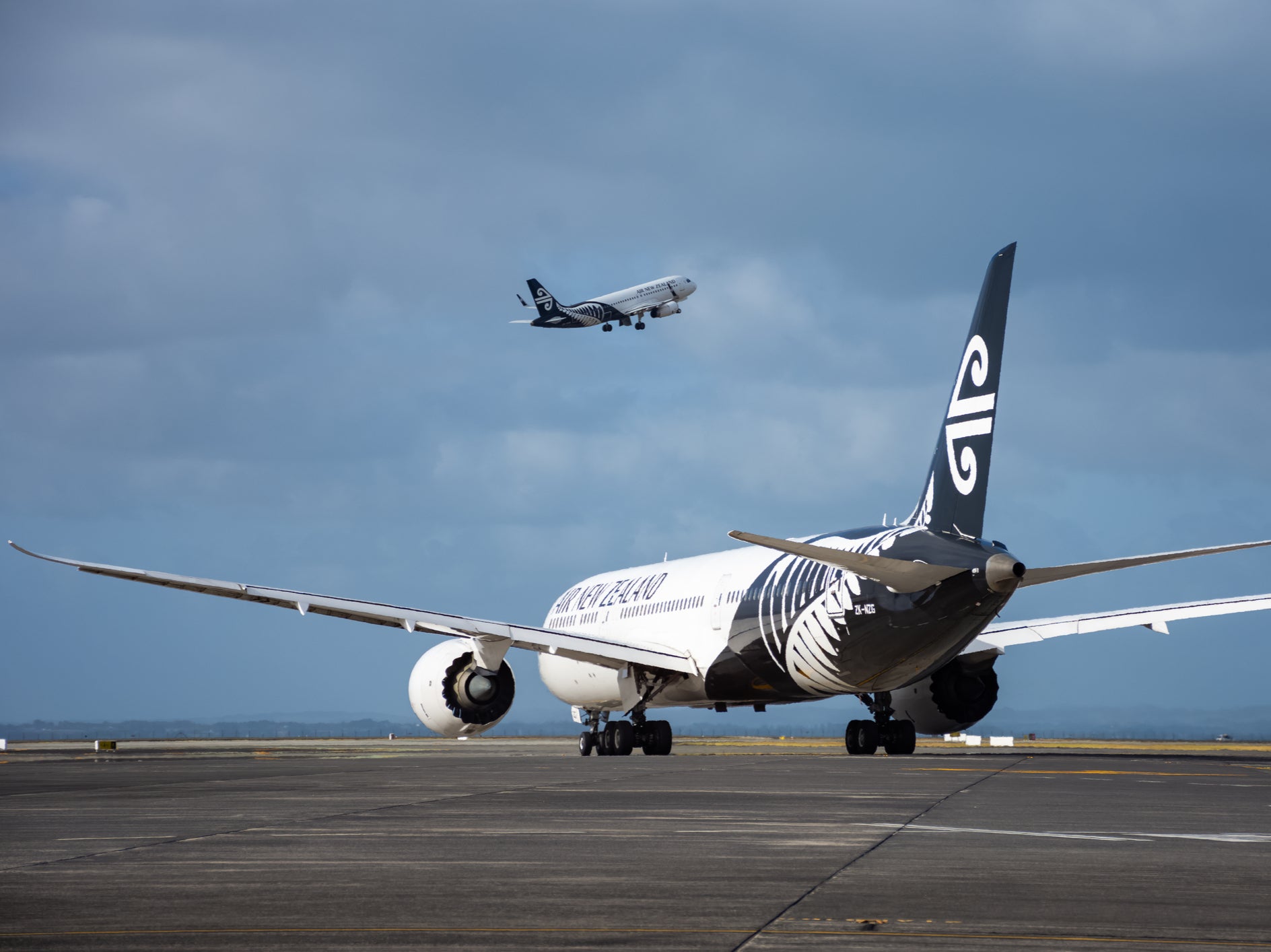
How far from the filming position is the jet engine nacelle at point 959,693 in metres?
30.7

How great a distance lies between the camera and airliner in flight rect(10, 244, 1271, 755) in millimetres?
23094

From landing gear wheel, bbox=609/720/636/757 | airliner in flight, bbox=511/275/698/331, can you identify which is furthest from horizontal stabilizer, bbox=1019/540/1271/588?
airliner in flight, bbox=511/275/698/331

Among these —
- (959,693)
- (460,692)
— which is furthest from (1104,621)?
(460,692)

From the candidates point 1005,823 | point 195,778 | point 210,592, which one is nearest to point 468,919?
point 1005,823

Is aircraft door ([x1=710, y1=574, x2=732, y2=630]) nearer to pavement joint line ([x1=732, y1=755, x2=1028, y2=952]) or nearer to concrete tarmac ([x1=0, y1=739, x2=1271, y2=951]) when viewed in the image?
concrete tarmac ([x1=0, y1=739, x2=1271, y2=951])

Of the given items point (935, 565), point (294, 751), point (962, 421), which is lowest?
point (294, 751)

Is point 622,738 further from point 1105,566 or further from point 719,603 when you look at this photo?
point 1105,566

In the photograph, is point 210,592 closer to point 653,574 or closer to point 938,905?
point 653,574

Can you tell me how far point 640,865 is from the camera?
30.3 feet

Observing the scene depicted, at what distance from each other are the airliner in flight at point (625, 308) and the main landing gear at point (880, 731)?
55.1 metres

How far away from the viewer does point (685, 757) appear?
31.2m

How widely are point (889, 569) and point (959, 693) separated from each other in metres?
9.47

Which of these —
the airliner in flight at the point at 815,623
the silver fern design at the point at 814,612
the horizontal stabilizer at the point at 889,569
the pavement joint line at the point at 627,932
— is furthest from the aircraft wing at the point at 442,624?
the pavement joint line at the point at 627,932

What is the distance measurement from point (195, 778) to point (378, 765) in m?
5.06
